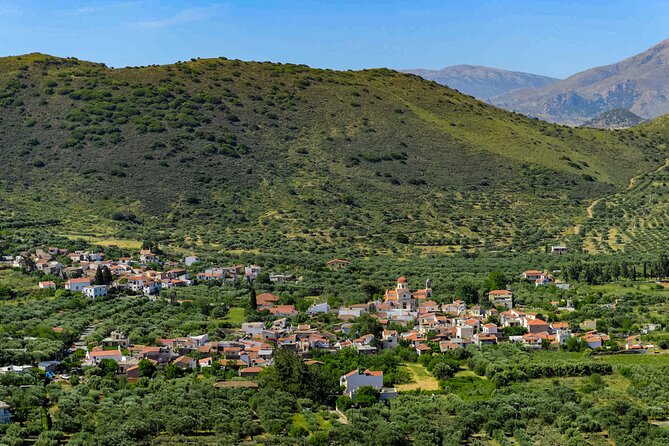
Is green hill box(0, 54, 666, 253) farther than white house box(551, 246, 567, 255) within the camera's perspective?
Yes

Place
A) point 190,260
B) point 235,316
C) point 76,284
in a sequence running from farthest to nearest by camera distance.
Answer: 1. point 190,260
2. point 76,284
3. point 235,316

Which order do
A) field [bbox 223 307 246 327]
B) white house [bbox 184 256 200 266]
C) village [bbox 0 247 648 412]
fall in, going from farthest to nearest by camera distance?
1. white house [bbox 184 256 200 266]
2. field [bbox 223 307 246 327]
3. village [bbox 0 247 648 412]

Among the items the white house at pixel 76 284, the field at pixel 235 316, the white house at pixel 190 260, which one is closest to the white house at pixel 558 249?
the white house at pixel 190 260

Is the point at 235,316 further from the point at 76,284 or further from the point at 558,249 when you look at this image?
the point at 558,249

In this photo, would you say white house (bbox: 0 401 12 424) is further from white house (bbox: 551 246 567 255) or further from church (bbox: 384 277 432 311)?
white house (bbox: 551 246 567 255)

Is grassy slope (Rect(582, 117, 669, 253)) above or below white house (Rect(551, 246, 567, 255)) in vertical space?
above

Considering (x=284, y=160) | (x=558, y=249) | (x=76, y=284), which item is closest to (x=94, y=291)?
(x=76, y=284)

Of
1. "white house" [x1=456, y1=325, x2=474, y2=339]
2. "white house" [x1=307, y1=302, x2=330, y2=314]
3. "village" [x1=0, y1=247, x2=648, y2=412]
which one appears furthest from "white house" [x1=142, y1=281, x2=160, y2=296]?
"white house" [x1=456, y1=325, x2=474, y2=339]
